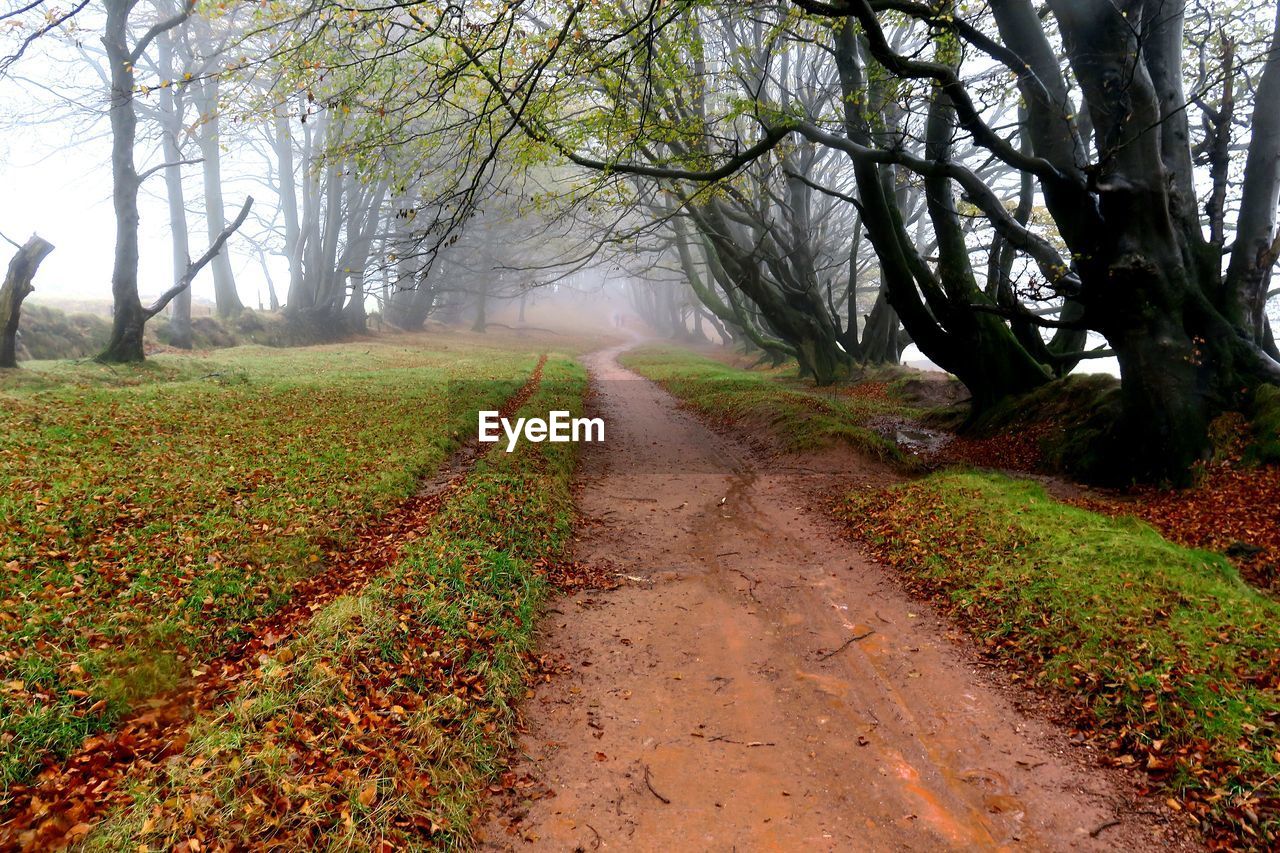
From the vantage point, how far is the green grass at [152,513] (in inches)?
146

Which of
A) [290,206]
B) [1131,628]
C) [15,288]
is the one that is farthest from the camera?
[290,206]

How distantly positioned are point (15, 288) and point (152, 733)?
43.1 ft

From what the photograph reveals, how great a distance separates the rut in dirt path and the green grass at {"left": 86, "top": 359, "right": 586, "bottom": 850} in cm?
18

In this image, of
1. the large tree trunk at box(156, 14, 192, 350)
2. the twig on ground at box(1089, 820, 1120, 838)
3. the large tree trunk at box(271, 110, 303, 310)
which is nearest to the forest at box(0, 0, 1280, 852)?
the twig on ground at box(1089, 820, 1120, 838)

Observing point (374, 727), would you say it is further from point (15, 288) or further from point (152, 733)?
point (15, 288)

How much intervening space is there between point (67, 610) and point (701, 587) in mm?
4495

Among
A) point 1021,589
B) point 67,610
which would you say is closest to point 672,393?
point 1021,589

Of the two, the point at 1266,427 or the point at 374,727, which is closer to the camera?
the point at 374,727

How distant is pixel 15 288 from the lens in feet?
39.6

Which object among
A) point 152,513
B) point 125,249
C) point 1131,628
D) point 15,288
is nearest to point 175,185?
point 125,249

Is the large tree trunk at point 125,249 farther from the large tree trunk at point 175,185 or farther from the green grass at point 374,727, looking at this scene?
the green grass at point 374,727

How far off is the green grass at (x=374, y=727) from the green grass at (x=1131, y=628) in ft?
11.5

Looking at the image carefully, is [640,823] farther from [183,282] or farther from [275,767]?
[183,282]

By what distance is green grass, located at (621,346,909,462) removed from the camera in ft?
32.3
